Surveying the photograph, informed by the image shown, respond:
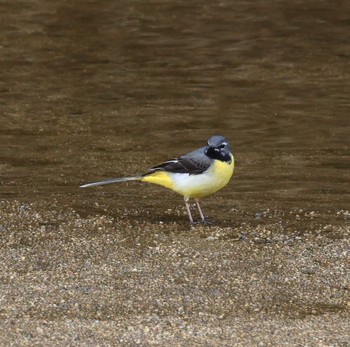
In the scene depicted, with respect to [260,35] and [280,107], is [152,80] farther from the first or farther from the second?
[260,35]

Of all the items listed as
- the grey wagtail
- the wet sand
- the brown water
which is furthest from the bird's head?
the brown water

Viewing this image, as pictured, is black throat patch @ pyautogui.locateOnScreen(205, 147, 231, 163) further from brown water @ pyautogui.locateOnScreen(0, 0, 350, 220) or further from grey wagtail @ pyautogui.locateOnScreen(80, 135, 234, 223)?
brown water @ pyautogui.locateOnScreen(0, 0, 350, 220)

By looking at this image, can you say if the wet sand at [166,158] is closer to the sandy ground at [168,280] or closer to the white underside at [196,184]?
the sandy ground at [168,280]

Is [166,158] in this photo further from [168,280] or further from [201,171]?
[168,280]

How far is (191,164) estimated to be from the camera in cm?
1099

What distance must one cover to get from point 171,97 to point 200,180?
6652 mm

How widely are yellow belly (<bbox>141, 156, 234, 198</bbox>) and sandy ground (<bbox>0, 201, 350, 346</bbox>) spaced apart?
1.27ft

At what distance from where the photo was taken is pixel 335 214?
460 inches

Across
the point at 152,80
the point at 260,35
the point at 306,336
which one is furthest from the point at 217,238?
the point at 260,35

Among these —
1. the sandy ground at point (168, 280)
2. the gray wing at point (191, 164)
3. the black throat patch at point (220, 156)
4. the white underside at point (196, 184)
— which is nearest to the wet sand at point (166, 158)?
the sandy ground at point (168, 280)

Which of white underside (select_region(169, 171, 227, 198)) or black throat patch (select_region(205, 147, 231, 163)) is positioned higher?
black throat patch (select_region(205, 147, 231, 163))

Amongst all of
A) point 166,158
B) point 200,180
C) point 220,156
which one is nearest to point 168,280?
point 200,180

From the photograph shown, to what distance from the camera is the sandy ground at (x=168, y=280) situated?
8250mm

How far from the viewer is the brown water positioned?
42.3 feet
